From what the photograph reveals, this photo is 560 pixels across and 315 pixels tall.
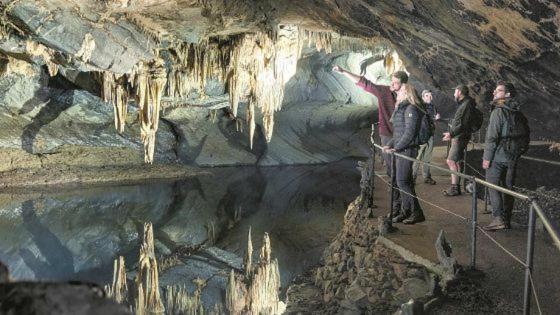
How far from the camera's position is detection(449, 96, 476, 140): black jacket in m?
6.04

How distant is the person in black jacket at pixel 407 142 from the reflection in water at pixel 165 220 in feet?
5.99

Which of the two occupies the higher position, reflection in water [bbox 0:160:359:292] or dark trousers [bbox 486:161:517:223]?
dark trousers [bbox 486:161:517:223]

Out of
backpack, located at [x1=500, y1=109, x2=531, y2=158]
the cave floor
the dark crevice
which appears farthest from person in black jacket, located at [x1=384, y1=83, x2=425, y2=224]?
the dark crevice

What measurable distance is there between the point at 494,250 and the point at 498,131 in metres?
1.03

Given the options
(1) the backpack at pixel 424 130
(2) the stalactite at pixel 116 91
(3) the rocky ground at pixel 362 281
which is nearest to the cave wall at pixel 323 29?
(1) the backpack at pixel 424 130

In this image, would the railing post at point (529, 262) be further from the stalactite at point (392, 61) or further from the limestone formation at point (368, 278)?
the stalactite at point (392, 61)

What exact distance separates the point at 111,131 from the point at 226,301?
10.8m

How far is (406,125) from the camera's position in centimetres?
515

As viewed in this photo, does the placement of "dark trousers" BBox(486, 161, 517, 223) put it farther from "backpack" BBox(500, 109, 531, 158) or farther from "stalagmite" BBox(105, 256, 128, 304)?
"stalagmite" BBox(105, 256, 128, 304)

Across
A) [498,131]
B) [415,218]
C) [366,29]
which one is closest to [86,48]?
[366,29]

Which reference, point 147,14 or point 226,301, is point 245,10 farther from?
point 226,301

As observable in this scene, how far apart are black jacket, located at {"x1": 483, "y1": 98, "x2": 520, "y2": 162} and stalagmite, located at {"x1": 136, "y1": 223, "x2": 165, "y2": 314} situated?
377cm

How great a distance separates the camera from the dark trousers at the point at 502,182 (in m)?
4.73

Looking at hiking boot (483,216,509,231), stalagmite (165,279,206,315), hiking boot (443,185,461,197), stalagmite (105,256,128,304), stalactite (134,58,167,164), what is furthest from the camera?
stalactite (134,58,167,164)
